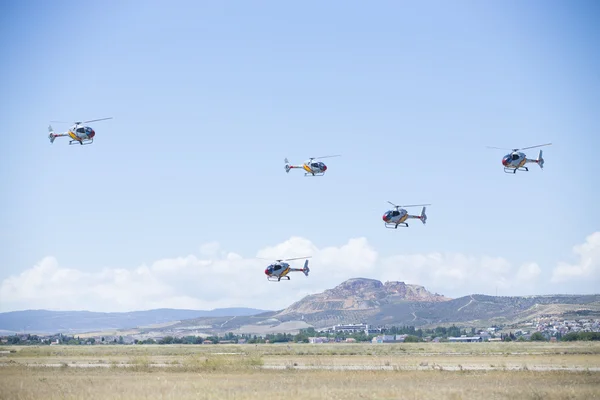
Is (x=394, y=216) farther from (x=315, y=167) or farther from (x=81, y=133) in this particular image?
(x=81, y=133)

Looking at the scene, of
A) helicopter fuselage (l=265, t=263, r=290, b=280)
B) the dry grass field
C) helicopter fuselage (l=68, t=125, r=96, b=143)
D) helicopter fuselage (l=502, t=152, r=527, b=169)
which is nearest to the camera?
the dry grass field

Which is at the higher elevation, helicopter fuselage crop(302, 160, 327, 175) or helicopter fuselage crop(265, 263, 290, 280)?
helicopter fuselage crop(302, 160, 327, 175)

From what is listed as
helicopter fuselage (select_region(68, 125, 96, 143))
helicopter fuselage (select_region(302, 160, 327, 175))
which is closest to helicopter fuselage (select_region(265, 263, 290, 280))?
helicopter fuselage (select_region(302, 160, 327, 175))

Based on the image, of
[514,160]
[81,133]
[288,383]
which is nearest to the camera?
[288,383]

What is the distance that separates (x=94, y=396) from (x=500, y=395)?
2007 centimetres

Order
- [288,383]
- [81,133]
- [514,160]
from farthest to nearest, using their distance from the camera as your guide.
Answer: [514,160], [81,133], [288,383]

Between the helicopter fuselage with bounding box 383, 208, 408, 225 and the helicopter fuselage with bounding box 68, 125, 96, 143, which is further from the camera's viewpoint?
the helicopter fuselage with bounding box 383, 208, 408, 225

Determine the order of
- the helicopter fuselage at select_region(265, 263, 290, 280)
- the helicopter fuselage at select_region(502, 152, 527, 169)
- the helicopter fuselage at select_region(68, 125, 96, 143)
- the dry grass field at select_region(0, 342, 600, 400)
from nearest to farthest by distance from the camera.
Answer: the dry grass field at select_region(0, 342, 600, 400) < the helicopter fuselage at select_region(68, 125, 96, 143) < the helicopter fuselage at select_region(502, 152, 527, 169) < the helicopter fuselage at select_region(265, 263, 290, 280)

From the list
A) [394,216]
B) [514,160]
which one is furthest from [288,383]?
[514,160]


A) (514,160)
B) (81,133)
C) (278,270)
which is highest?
(81,133)

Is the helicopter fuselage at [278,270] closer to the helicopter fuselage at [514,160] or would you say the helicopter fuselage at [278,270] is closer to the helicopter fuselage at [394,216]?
the helicopter fuselage at [394,216]

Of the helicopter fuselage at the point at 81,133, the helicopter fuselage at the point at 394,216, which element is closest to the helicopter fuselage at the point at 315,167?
the helicopter fuselage at the point at 394,216

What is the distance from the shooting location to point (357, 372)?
49844 millimetres

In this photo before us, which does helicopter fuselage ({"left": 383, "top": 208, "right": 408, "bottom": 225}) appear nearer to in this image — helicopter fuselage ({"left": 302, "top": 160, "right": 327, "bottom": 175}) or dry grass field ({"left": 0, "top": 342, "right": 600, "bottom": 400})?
helicopter fuselage ({"left": 302, "top": 160, "right": 327, "bottom": 175})
